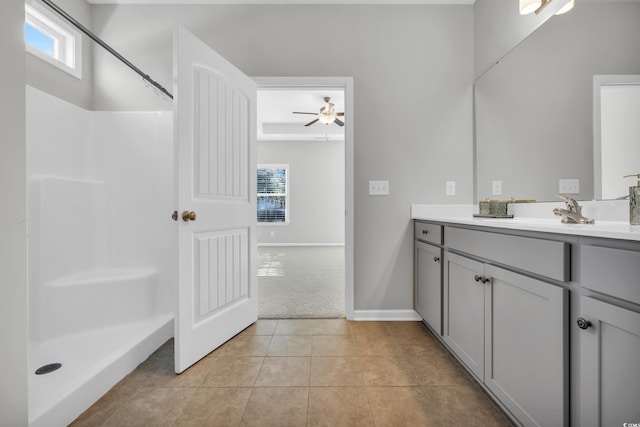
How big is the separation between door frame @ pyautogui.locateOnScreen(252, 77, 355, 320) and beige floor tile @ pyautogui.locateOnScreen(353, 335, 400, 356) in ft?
1.12

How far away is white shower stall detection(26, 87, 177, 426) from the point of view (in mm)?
1564

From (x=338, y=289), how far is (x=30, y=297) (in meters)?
2.52

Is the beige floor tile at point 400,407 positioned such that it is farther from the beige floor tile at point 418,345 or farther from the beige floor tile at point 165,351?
the beige floor tile at point 165,351

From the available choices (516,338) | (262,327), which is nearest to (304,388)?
(262,327)

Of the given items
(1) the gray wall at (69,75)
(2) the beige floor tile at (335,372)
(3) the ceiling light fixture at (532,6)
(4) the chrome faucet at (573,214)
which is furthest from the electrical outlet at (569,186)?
(1) the gray wall at (69,75)

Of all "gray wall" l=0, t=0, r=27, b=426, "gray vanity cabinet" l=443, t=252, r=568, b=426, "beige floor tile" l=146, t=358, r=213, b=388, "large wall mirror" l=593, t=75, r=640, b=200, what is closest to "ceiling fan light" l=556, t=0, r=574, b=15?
"large wall mirror" l=593, t=75, r=640, b=200

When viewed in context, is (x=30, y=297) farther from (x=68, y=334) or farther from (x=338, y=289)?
(x=338, y=289)

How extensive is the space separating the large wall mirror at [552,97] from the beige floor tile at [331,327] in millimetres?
1510

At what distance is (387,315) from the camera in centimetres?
238

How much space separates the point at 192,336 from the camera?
5.55 ft

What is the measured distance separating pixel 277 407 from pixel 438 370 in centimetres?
92

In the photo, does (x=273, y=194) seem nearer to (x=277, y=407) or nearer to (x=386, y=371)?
(x=386, y=371)

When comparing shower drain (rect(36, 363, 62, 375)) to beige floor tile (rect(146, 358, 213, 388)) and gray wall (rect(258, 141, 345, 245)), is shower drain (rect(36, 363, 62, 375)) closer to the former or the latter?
beige floor tile (rect(146, 358, 213, 388))

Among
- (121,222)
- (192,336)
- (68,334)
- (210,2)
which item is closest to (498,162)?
(192,336)
